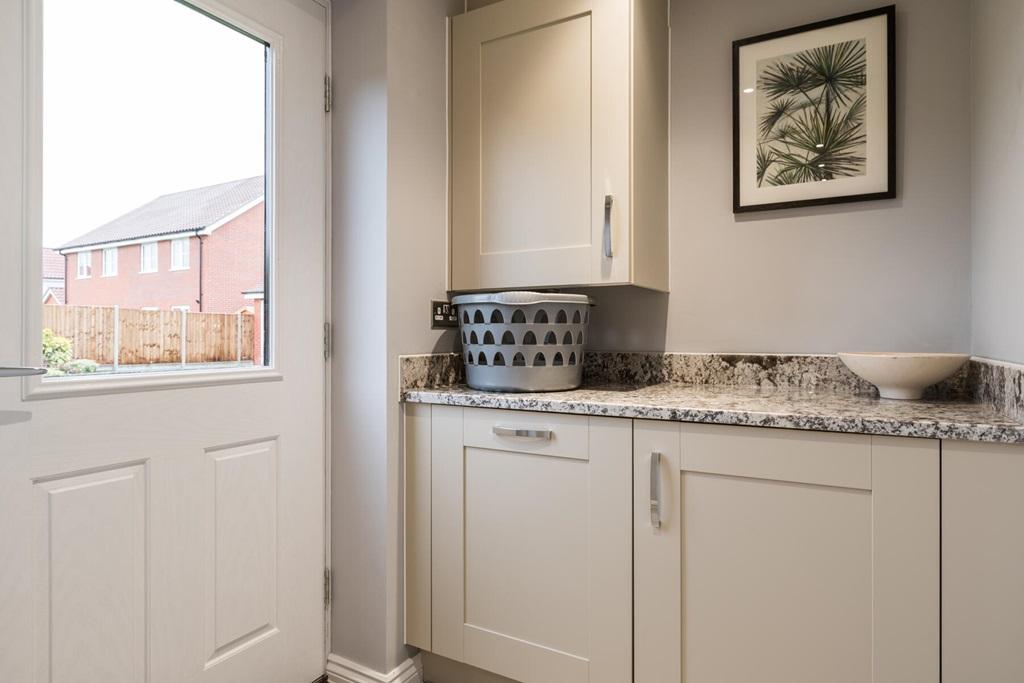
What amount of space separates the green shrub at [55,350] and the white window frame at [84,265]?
132 mm

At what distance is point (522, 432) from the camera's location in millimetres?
1511

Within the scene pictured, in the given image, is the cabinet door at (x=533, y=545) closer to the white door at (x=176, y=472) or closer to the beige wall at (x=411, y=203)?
the beige wall at (x=411, y=203)

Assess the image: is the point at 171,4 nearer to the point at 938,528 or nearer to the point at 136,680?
the point at 136,680

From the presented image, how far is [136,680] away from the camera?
1308mm

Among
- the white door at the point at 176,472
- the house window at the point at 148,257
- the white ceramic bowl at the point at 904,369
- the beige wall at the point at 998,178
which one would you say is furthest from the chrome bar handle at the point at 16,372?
the beige wall at the point at 998,178

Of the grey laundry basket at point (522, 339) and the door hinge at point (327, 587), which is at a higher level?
the grey laundry basket at point (522, 339)

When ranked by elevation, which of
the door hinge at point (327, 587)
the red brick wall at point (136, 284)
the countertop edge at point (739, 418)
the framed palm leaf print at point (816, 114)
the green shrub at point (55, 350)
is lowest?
the door hinge at point (327, 587)

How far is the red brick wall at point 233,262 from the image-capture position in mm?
1471

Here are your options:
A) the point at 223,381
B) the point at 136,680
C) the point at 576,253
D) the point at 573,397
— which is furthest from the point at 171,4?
the point at 136,680

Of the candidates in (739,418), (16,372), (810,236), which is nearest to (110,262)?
(16,372)

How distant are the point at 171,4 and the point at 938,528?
203 cm

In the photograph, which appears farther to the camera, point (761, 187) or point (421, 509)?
point (761, 187)

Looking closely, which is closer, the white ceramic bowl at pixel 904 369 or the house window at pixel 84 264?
the house window at pixel 84 264

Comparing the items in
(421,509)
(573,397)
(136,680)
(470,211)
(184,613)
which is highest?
(470,211)
